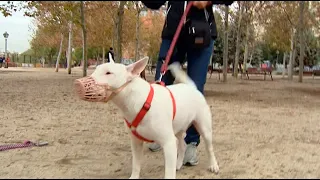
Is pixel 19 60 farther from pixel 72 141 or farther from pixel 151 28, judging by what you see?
pixel 72 141

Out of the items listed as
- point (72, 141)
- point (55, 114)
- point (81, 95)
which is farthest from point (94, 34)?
point (81, 95)

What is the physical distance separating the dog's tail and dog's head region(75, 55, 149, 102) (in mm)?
728

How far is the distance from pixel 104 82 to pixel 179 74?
922mm

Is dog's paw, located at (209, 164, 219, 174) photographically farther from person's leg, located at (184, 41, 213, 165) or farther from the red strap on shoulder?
the red strap on shoulder

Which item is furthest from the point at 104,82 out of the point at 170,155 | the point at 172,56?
the point at 172,56

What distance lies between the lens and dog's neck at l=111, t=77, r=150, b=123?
305 centimetres

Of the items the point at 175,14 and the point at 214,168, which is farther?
the point at 175,14

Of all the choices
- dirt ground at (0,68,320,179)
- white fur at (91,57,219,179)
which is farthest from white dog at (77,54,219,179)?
dirt ground at (0,68,320,179)

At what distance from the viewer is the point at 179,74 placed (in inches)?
147

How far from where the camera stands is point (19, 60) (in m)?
74.1

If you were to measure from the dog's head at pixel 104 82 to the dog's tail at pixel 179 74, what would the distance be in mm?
728

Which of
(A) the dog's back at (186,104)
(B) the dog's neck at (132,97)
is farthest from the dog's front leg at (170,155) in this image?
(B) the dog's neck at (132,97)

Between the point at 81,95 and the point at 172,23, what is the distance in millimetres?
1337

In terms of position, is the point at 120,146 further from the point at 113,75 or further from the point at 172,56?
the point at 113,75
